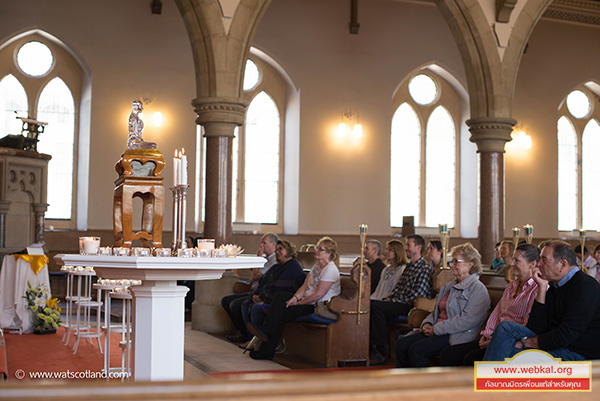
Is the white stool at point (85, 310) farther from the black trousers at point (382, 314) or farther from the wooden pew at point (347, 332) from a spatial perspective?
the black trousers at point (382, 314)

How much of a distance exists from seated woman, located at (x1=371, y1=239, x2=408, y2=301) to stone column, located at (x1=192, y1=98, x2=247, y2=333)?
7.97ft

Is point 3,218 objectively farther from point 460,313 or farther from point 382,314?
point 460,313

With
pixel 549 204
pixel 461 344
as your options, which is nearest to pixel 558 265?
pixel 461 344

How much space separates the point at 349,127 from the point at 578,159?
5696mm

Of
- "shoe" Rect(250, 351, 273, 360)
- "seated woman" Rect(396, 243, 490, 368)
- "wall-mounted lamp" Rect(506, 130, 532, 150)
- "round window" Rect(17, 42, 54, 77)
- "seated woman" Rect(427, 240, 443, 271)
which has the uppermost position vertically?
"round window" Rect(17, 42, 54, 77)

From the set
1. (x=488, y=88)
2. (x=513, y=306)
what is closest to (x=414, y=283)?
(x=513, y=306)

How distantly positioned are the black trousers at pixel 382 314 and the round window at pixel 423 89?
8797mm

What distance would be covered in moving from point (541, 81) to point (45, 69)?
32.3 feet

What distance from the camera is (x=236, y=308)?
7945 millimetres

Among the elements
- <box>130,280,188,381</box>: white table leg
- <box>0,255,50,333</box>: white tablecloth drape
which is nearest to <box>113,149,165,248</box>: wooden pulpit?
<box>130,280,188,381</box>: white table leg

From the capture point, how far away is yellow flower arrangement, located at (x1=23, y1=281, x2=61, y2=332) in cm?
805

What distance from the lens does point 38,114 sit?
12.1m

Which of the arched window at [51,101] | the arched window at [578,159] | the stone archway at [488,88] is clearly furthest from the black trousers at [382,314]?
the arched window at [578,159]

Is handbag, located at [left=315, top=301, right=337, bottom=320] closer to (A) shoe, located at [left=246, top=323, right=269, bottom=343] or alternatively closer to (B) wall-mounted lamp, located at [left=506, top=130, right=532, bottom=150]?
(A) shoe, located at [left=246, top=323, right=269, bottom=343]
